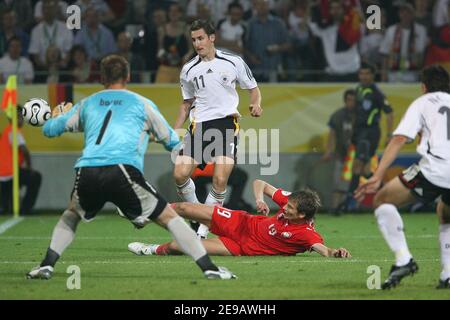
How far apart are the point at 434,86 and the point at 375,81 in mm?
9746

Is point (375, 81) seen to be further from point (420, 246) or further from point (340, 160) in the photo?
point (420, 246)

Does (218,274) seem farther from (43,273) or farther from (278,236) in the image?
(278,236)

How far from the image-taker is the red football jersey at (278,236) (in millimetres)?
10648

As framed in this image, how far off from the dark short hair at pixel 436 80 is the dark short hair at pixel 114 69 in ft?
8.36

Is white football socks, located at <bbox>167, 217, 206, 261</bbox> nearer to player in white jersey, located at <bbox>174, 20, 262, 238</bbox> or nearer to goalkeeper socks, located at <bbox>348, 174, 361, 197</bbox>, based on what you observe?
player in white jersey, located at <bbox>174, 20, 262, 238</bbox>

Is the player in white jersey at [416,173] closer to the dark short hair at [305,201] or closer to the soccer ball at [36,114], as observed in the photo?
the dark short hair at [305,201]

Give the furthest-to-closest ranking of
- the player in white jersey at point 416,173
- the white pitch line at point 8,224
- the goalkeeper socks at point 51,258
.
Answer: the white pitch line at point 8,224, the goalkeeper socks at point 51,258, the player in white jersey at point 416,173

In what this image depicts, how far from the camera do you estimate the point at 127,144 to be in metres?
8.75

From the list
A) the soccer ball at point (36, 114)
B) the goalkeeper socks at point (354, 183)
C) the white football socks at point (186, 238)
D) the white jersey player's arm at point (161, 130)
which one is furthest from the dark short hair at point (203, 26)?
the goalkeeper socks at point (354, 183)

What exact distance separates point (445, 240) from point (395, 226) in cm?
71

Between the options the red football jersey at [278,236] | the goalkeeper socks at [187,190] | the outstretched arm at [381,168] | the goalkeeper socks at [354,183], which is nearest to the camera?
the outstretched arm at [381,168]

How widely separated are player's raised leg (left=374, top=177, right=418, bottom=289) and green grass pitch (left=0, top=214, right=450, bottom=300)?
20cm

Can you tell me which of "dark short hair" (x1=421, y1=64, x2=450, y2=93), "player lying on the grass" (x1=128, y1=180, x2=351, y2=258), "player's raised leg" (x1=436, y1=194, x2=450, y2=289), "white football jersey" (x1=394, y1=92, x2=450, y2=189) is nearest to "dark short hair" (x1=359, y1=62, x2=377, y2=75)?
"player lying on the grass" (x1=128, y1=180, x2=351, y2=258)

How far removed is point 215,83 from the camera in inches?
493
